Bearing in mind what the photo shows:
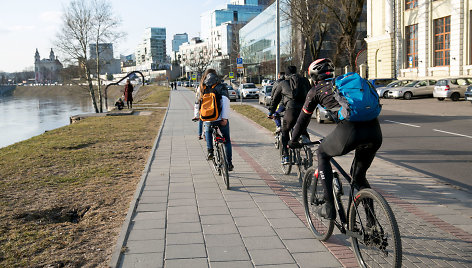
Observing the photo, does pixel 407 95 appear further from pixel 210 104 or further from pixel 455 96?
pixel 210 104

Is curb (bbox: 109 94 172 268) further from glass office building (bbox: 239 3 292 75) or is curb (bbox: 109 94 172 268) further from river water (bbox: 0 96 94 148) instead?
glass office building (bbox: 239 3 292 75)

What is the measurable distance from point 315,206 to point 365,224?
3.25 ft

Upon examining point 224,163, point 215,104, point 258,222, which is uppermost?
point 215,104

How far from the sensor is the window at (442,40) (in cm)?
3700

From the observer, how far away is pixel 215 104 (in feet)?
22.5

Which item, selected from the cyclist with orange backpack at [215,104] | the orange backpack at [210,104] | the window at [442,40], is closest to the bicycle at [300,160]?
the cyclist with orange backpack at [215,104]

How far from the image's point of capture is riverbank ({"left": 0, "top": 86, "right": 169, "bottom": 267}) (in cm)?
418

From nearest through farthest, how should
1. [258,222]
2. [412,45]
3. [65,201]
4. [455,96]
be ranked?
[258,222]
[65,201]
[455,96]
[412,45]

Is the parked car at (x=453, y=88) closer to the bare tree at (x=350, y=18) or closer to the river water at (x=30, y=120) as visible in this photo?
the bare tree at (x=350, y=18)

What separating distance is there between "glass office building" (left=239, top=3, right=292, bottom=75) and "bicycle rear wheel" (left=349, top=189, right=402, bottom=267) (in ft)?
235

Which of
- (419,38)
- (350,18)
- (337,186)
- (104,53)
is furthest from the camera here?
(104,53)

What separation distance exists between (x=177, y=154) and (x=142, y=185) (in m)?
3.38

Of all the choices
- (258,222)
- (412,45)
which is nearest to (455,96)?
(412,45)

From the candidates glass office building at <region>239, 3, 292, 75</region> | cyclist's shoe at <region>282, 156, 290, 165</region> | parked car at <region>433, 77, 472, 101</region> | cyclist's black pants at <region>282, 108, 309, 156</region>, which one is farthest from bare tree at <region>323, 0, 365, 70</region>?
glass office building at <region>239, 3, 292, 75</region>
